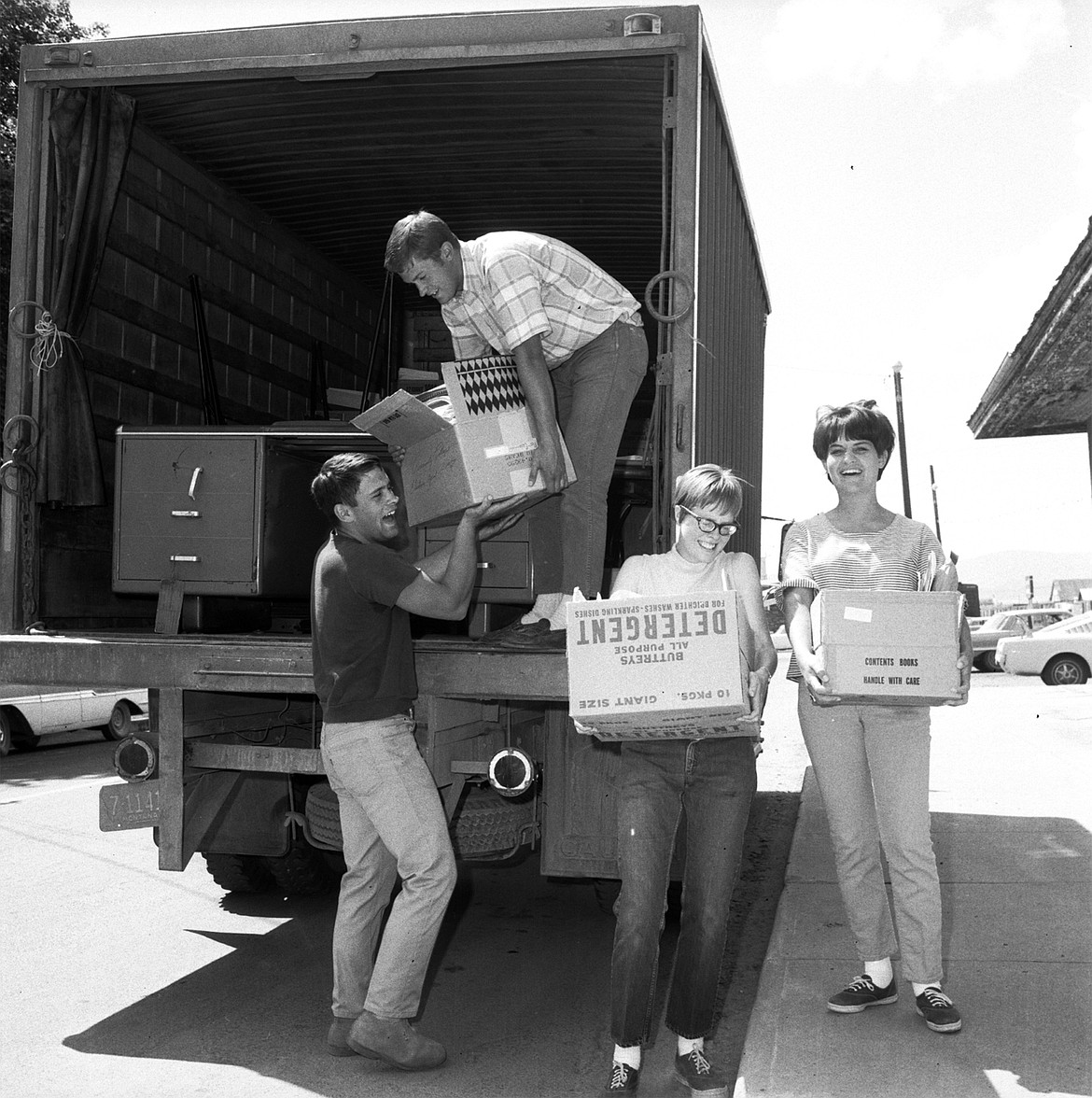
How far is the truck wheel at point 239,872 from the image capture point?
19.6 feet

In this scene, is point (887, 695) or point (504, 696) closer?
point (887, 695)

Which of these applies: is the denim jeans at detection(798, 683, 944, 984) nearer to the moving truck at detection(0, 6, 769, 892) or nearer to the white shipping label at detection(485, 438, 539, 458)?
the moving truck at detection(0, 6, 769, 892)

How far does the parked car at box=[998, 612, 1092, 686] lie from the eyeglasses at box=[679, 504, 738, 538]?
20.3 meters

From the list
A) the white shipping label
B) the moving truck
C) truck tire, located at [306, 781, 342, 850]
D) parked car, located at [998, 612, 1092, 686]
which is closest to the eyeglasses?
the moving truck

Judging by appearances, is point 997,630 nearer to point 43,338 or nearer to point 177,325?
point 177,325

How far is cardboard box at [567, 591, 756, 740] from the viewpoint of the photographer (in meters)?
3.45

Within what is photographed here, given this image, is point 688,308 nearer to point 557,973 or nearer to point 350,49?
point 350,49

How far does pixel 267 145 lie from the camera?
636 centimetres

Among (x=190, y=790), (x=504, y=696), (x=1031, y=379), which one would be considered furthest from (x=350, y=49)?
(x=1031, y=379)

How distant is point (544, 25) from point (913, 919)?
10.7 feet

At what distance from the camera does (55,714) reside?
14.0 meters

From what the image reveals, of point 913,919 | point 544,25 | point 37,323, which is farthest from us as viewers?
point 37,323

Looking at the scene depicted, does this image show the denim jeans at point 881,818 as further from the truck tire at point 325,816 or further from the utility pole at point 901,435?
the utility pole at point 901,435

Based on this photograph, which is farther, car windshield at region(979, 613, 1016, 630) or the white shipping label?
car windshield at region(979, 613, 1016, 630)
